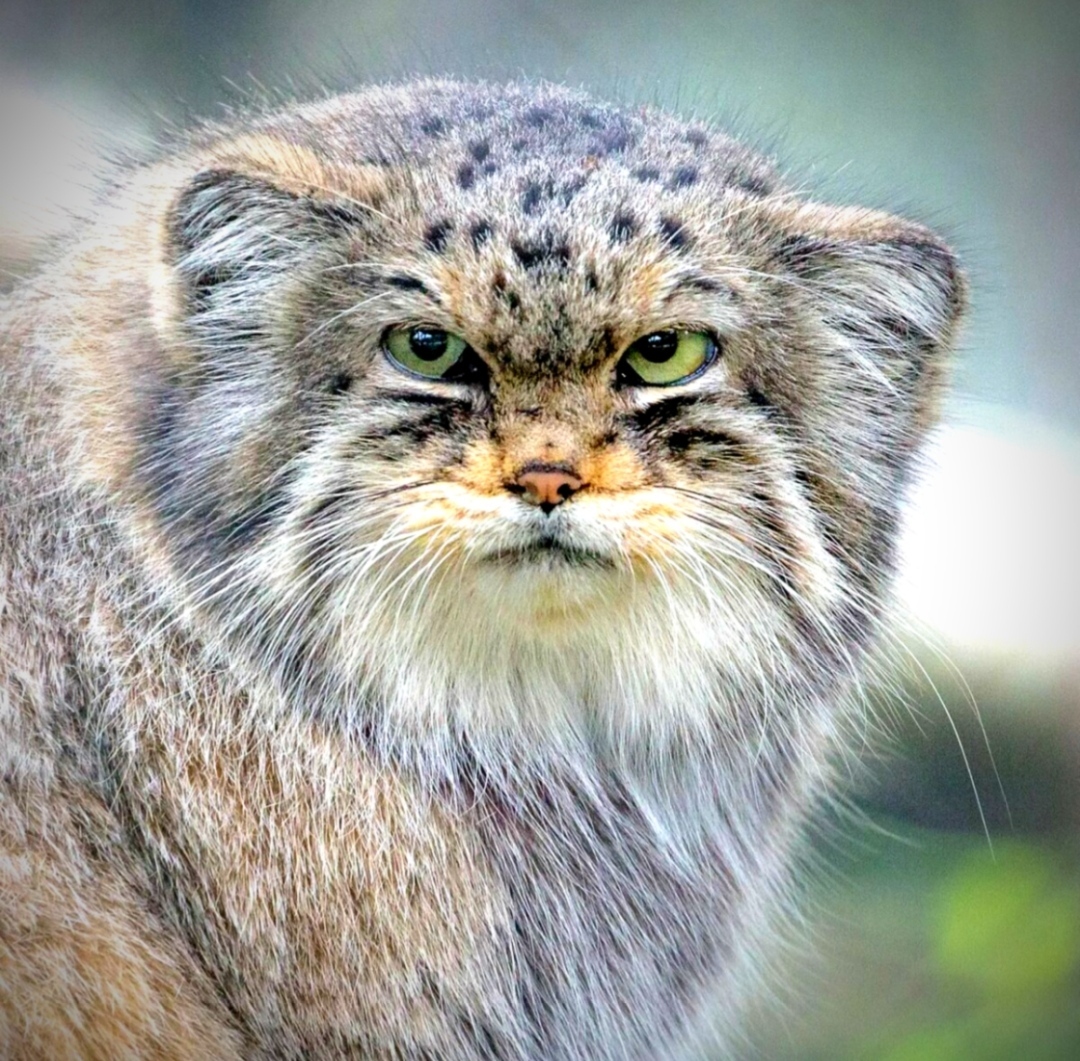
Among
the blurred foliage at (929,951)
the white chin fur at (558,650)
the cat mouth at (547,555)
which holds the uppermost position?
Result: the cat mouth at (547,555)

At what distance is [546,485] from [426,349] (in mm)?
166

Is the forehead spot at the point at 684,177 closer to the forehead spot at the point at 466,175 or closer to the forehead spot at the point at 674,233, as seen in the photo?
the forehead spot at the point at 674,233

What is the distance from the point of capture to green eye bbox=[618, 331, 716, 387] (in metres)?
1.03

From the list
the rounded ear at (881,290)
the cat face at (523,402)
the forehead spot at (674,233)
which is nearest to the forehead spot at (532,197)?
the cat face at (523,402)

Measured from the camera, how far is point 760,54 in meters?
1.20

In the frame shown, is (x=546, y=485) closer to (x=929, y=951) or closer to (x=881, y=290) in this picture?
(x=881, y=290)

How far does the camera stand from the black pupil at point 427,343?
3.36ft

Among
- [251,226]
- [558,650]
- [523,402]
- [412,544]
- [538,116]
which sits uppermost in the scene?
[538,116]

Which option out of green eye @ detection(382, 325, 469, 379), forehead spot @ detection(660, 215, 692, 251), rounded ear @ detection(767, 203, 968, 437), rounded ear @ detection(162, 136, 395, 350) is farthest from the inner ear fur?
rounded ear @ detection(767, 203, 968, 437)

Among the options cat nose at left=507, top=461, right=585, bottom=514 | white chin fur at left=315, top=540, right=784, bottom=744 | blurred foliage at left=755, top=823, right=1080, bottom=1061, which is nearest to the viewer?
cat nose at left=507, top=461, right=585, bottom=514

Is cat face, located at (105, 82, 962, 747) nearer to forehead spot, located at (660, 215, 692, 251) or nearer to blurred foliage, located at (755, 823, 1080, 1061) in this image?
forehead spot, located at (660, 215, 692, 251)

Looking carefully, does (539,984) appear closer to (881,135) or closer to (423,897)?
(423,897)

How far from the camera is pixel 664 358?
1041mm

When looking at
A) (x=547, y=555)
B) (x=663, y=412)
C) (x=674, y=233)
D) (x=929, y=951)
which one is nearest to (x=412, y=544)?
(x=547, y=555)
